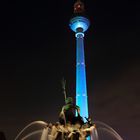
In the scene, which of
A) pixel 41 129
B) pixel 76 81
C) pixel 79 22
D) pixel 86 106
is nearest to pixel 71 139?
pixel 41 129

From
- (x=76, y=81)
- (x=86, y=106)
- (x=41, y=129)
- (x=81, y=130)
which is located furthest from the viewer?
(x=76, y=81)

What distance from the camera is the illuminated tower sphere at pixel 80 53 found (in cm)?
9028

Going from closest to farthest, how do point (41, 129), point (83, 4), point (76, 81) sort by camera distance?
point (41, 129) < point (76, 81) < point (83, 4)

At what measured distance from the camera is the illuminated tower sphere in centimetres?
9028

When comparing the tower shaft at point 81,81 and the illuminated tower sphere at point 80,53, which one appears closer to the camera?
the tower shaft at point 81,81

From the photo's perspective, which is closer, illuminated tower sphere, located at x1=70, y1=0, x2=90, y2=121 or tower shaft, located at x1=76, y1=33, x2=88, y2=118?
tower shaft, located at x1=76, y1=33, x2=88, y2=118

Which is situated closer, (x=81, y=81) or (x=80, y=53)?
(x=81, y=81)

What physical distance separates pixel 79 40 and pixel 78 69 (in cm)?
1027

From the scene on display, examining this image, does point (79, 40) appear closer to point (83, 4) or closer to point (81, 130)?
point (83, 4)

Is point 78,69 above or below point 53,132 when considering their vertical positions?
above

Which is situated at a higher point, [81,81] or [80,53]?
[80,53]

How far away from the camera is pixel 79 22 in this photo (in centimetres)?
10175

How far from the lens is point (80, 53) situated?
320ft

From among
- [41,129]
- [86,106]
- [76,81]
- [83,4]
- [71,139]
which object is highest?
[83,4]
